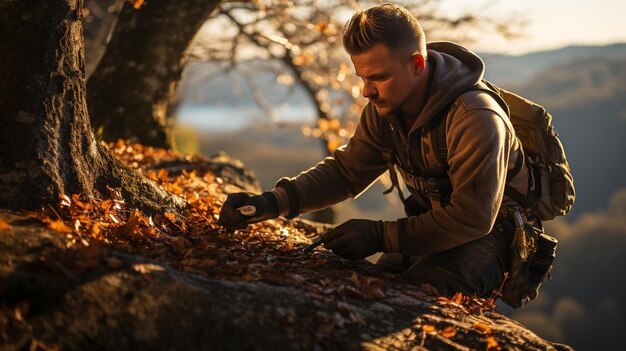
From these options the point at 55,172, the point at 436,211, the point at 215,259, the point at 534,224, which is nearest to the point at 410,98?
the point at 436,211

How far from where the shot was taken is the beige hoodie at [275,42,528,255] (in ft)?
12.0

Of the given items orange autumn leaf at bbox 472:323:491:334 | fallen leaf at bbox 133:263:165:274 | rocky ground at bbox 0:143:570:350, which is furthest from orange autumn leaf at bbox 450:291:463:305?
fallen leaf at bbox 133:263:165:274

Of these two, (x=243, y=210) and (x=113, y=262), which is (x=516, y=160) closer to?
(x=243, y=210)

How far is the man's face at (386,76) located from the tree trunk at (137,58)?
3148 millimetres

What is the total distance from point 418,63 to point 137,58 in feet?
12.0

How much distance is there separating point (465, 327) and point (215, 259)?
4.82ft

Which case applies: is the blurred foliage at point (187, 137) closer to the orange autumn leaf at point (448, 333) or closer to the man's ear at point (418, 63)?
the man's ear at point (418, 63)

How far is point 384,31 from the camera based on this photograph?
3.74 m

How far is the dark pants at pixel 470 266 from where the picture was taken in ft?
13.0

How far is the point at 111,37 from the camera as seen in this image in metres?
6.67

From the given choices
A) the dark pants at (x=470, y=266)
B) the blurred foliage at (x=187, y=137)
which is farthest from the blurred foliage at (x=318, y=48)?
the dark pants at (x=470, y=266)

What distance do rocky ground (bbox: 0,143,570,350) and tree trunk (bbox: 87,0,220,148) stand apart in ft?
9.30

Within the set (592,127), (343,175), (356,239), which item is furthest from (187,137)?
(592,127)

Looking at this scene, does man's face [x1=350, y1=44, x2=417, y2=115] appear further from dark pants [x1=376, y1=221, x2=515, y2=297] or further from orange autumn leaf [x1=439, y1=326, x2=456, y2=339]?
orange autumn leaf [x1=439, y1=326, x2=456, y2=339]
